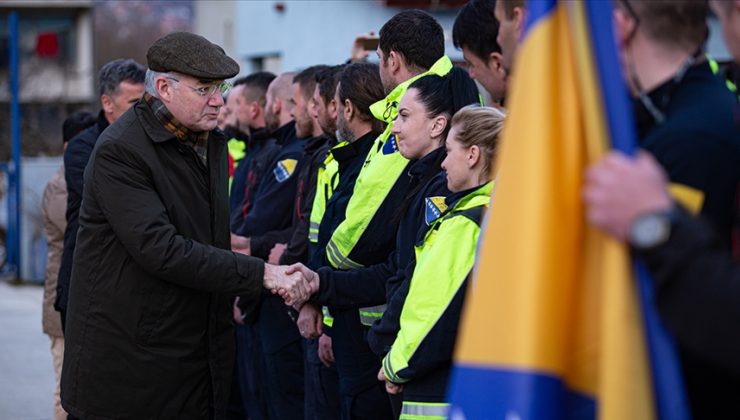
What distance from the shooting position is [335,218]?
5.55 meters

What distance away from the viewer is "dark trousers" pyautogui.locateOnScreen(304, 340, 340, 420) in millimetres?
5738

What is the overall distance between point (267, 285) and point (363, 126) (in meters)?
1.18

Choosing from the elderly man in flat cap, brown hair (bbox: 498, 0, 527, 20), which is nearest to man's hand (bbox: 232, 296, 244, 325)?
the elderly man in flat cap

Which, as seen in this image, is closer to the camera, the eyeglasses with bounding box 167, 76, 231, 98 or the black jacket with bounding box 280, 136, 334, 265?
the eyeglasses with bounding box 167, 76, 231, 98

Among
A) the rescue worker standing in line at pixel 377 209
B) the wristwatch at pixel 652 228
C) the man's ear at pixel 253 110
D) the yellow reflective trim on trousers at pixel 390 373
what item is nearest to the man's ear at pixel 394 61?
the rescue worker standing in line at pixel 377 209

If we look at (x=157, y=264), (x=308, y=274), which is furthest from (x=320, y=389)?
(x=157, y=264)

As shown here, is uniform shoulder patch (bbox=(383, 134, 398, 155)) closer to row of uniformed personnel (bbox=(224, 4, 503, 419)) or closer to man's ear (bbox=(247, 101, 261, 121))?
row of uniformed personnel (bbox=(224, 4, 503, 419))

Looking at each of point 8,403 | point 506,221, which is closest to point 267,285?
point 506,221

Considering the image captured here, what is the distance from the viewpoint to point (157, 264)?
14.9ft

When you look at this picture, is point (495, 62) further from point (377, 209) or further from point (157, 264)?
point (157, 264)

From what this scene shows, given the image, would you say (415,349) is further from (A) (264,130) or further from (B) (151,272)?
(A) (264,130)

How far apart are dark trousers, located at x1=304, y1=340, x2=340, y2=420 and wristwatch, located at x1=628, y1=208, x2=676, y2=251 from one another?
3.74m

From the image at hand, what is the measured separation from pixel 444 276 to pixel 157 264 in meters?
1.22

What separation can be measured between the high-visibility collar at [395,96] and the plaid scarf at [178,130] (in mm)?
801
